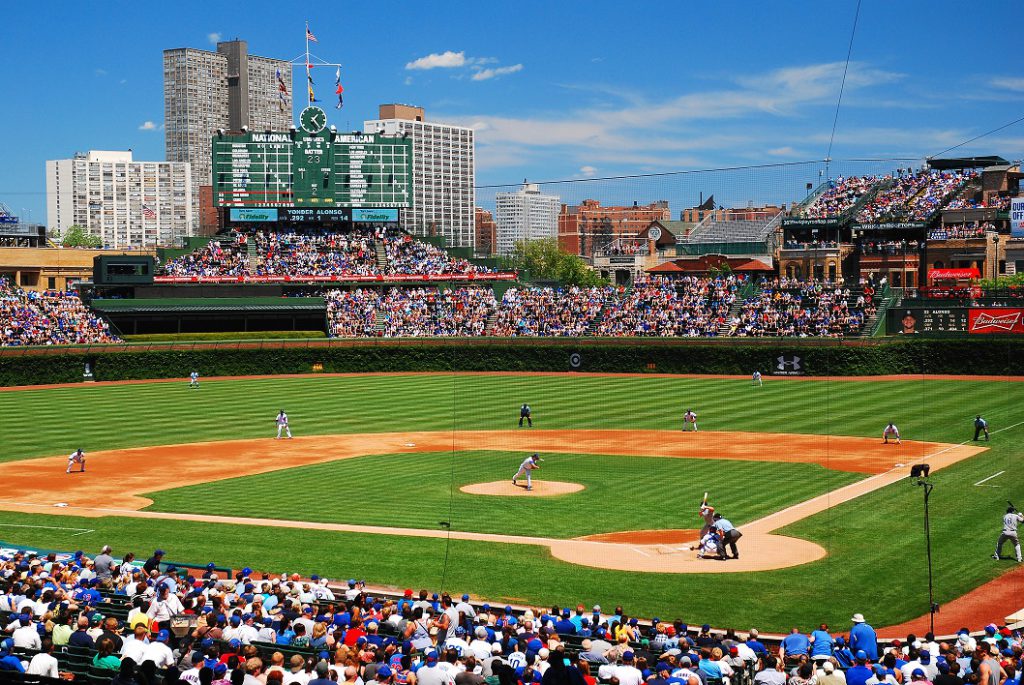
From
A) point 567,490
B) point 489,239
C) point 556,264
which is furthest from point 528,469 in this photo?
point 556,264

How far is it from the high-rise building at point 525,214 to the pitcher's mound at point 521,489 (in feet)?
24.7

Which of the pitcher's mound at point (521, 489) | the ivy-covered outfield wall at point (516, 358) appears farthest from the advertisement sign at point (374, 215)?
the pitcher's mound at point (521, 489)

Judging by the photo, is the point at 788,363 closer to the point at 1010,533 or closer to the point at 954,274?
the point at 954,274

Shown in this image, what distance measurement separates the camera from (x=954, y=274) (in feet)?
218

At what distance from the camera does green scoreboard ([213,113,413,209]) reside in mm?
78375

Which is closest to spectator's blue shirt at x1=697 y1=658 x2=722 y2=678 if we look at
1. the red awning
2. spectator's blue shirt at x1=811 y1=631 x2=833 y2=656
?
spectator's blue shirt at x1=811 y1=631 x2=833 y2=656

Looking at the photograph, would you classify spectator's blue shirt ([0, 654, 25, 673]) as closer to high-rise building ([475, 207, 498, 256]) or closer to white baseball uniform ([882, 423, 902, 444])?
high-rise building ([475, 207, 498, 256])

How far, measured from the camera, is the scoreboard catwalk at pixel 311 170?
3086 inches

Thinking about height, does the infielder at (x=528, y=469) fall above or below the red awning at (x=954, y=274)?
below

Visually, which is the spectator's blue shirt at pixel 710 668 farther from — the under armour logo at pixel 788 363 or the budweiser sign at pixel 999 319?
the under armour logo at pixel 788 363

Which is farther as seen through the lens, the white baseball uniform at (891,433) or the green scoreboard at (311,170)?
the green scoreboard at (311,170)

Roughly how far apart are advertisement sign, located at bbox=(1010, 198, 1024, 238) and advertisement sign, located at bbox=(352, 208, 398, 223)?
44.9 metres

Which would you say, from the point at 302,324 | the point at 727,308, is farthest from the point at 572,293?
the point at 302,324

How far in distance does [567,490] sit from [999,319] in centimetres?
1243
